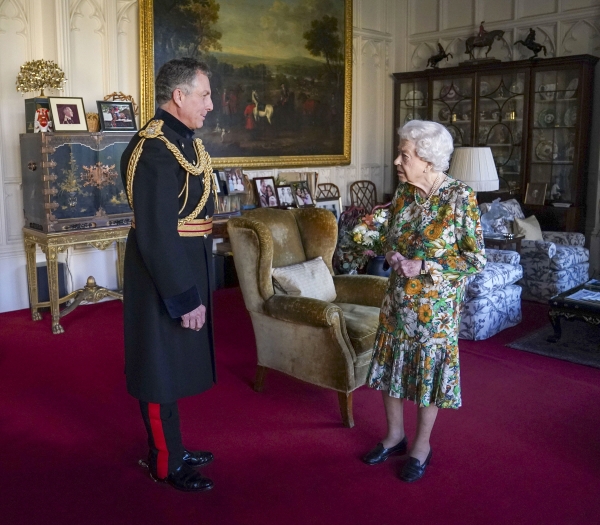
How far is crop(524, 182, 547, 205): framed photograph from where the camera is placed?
7055mm

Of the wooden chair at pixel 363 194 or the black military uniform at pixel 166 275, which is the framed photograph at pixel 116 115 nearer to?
the black military uniform at pixel 166 275

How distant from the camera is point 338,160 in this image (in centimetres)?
801

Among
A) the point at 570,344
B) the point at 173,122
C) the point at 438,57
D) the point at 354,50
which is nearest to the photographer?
the point at 173,122

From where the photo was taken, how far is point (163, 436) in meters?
2.62

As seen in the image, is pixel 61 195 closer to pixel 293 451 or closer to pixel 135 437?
pixel 135 437

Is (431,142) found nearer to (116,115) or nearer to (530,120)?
(116,115)

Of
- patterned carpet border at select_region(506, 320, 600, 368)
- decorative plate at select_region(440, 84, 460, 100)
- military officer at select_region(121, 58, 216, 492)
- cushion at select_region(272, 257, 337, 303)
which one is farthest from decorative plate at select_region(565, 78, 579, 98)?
military officer at select_region(121, 58, 216, 492)

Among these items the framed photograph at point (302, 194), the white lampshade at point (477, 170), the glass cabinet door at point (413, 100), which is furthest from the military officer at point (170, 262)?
the glass cabinet door at point (413, 100)

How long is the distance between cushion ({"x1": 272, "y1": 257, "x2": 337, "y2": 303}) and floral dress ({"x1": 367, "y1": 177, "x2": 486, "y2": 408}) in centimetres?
96

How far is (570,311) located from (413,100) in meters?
4.46

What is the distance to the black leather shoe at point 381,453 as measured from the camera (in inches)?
115

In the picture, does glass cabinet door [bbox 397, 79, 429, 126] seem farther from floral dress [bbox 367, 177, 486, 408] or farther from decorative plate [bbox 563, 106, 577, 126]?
floral dress [bbox 367, 177, 486, 408]

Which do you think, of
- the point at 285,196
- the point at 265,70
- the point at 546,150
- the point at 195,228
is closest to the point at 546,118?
the point at 546,150

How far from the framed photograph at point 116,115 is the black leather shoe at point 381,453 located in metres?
3.61
